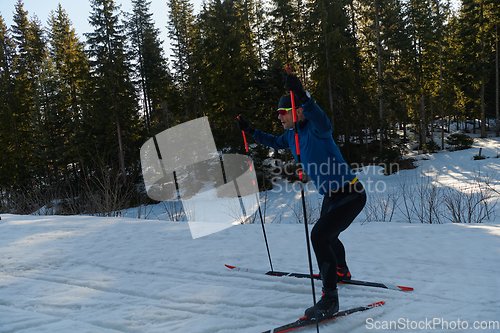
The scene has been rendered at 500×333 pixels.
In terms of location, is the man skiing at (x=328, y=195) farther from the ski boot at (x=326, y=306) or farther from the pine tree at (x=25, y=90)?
the pine tree at (x=25, y=90)

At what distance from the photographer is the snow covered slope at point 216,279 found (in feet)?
8.27

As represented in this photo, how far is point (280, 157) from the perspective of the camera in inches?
952

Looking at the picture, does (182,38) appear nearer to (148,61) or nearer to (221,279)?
(148,61)

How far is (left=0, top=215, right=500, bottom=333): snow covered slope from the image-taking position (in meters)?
2.52

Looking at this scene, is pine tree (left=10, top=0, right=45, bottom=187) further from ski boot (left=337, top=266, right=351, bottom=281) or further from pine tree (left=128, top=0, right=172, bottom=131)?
ski boot (left=337, top=266, right=351, bottom=281)

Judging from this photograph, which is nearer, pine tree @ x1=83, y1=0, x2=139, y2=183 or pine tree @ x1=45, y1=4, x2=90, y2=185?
pine tree @ x1=83, y1=0, x2=139, y2=183

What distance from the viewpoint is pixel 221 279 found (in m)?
3.40

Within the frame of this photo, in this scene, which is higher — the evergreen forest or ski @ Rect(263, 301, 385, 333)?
the evergreen forest

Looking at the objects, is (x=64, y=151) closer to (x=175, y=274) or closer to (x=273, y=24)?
(x=273, y=24)

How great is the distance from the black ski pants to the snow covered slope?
45cm

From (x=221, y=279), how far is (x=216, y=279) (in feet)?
0.20

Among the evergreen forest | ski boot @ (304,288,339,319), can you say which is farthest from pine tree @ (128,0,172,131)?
ski boot @ (304,288,339,319)

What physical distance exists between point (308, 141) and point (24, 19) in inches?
1462

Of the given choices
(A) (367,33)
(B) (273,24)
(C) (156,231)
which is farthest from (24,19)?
(C) (156,231)
